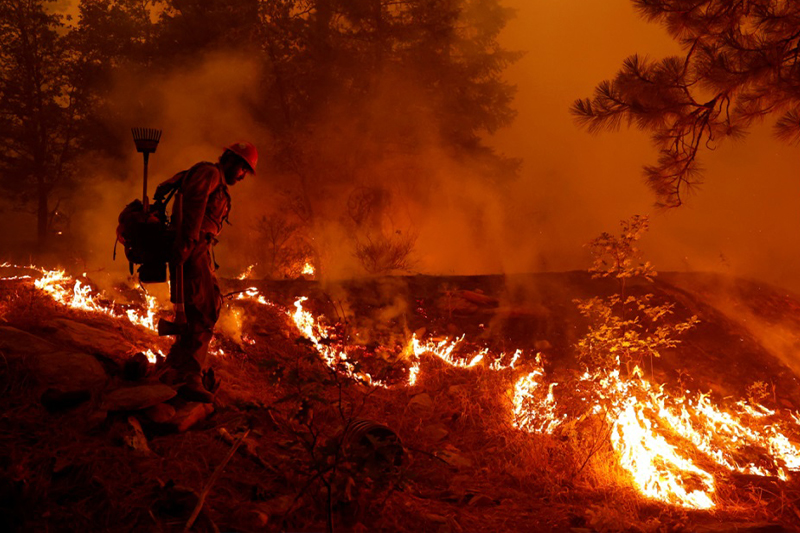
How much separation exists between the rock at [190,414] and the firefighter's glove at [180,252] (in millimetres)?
1036

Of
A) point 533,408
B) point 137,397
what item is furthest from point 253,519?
point 533,408

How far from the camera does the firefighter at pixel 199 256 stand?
14.1 feet

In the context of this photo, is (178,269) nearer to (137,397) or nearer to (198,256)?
(198,256)

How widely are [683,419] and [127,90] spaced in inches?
543

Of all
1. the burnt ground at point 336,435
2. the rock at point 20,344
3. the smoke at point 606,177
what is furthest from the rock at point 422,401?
the smoke at point 606,177

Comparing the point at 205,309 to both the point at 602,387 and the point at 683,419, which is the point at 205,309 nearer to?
the point at 602,387

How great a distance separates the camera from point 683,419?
17.5ft

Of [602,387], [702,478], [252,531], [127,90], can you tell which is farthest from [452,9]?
[252,531]

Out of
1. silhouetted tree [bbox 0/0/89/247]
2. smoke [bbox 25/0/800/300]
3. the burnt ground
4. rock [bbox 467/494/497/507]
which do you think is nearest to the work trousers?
the burnt ground

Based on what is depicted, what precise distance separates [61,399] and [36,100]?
14505 mm

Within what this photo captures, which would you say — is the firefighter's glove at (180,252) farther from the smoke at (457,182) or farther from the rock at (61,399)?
the smoke at (457,182)

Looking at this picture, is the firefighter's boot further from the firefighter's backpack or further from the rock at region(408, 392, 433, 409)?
the rock at region(408, 392, 433, 409)

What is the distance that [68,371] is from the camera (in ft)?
13.7

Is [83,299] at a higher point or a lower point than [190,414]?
higher
